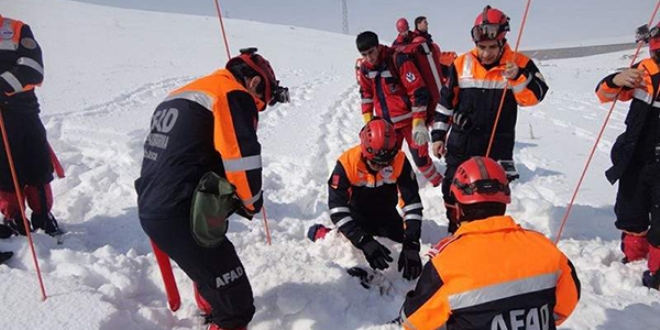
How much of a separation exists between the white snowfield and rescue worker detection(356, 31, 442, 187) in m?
0.72

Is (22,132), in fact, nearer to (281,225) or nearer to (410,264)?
(281,225)

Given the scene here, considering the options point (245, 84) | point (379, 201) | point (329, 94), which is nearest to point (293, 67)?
point (329, 94)

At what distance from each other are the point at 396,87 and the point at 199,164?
121 inches

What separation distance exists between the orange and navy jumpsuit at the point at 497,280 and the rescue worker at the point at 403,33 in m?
5.81

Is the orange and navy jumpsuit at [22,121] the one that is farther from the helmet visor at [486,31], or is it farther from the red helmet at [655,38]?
the red helmet at [655,38]

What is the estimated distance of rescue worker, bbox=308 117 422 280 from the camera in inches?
144

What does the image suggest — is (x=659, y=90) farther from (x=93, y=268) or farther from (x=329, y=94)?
(x=329, y=94)

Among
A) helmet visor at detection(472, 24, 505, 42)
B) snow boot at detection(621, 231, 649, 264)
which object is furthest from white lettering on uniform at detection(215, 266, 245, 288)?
snow boot at detection(621, 231, 649, 264)

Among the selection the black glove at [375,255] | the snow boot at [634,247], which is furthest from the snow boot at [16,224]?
the snow boot at [634,247]

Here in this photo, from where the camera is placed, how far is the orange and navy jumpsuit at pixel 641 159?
359cm

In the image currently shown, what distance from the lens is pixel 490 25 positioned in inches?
143

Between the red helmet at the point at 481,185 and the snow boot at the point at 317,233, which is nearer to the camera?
the red helmet at the point at 481,185

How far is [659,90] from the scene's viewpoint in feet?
11.6

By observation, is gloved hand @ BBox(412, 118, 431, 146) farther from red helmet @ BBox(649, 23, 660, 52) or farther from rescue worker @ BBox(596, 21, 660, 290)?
red helmet @ BBox(649, 23, 660, 52)
